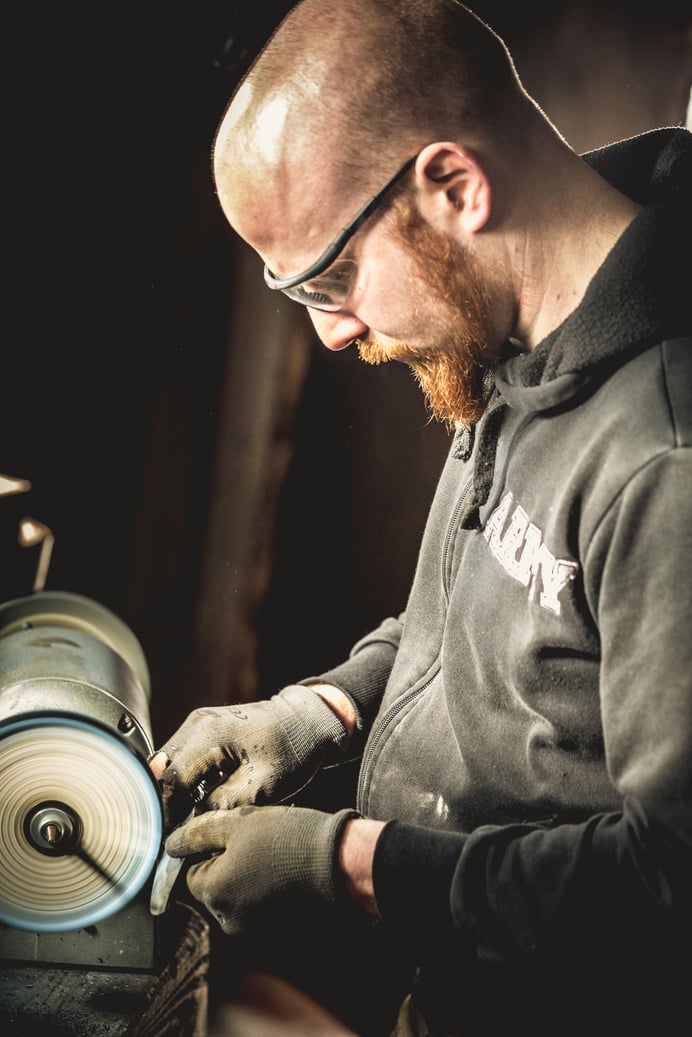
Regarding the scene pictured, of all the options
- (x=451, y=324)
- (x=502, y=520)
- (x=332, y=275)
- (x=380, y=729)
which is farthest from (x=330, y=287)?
(x=380, y=729)

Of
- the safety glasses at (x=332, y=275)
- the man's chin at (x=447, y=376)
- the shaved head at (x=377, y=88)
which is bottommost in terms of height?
the man's chin at (x=447, y=376)

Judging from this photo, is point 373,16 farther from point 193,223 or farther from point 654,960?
point 654,960

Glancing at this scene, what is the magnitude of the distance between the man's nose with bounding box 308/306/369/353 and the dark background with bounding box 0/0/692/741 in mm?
761

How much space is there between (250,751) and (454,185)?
101 cm

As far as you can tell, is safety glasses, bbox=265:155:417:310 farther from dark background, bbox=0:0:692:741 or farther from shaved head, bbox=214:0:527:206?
dark background, bbox=0:0:692:741

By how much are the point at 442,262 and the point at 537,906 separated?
0.87 meters

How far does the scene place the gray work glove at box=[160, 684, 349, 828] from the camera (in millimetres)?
1435

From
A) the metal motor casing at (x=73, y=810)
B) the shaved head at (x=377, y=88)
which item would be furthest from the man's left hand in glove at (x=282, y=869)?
the shaved head at (x=377, y=88)

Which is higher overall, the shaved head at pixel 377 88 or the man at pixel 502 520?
the shaved head at pixel 377 88

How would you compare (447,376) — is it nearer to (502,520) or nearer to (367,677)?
(502,520)

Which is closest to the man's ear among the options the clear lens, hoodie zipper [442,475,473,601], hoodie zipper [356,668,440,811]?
the clear lens

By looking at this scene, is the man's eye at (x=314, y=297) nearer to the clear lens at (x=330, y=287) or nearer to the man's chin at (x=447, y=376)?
the clear lens at (x=330, y=287)

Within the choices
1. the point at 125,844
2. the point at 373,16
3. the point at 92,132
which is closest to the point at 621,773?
the point at 125,844

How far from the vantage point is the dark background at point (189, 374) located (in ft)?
6.28
